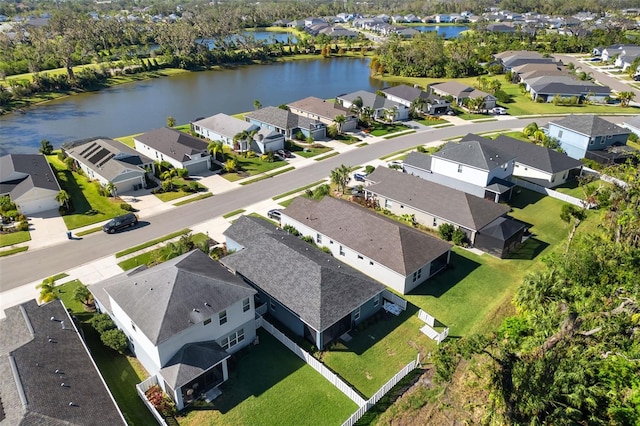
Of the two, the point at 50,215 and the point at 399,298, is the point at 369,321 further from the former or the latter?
the point at 50,215

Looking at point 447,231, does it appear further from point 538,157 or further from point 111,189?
point 111,189

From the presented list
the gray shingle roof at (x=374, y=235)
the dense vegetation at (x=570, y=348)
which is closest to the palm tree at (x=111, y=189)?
the gray shingle roof at (x=374, y=235)

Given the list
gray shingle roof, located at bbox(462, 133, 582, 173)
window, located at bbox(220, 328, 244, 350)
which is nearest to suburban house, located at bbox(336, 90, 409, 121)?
gray shingle roof, located at bbox(462, 133, 582, 173)

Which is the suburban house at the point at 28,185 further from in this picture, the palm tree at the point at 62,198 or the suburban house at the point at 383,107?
the suburban house at the point at 383,107

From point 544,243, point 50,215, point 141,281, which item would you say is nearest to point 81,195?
point 50,215

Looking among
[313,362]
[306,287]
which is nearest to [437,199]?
[306,287]
